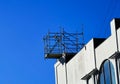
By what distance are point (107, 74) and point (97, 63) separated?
1530 millimetres

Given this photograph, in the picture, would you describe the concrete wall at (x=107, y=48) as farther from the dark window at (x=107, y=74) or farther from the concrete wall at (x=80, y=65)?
the concrete wall at (x=80, y=65)

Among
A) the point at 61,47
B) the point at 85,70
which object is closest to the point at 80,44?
the point at 61,47

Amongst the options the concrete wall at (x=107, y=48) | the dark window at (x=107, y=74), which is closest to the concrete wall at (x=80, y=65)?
the concrete wall at (x=107, y=48)

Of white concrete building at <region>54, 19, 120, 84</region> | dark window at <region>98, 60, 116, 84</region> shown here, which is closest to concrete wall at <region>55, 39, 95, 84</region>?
white concrete building at <region>54, 19, 120, 84</region>

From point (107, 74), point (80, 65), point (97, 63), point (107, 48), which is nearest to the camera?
point (107, 48)

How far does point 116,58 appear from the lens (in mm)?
35844

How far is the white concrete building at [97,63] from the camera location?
3584 centimetres

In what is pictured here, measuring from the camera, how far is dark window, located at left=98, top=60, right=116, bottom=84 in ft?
120

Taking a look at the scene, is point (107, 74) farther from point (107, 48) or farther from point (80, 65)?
point (80, 65)

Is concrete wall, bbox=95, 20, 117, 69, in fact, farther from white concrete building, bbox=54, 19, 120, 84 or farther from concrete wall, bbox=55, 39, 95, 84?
concrete wall, bbox=55, 39, 95, 84

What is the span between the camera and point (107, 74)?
123 ft

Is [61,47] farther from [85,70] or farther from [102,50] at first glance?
[102,50]

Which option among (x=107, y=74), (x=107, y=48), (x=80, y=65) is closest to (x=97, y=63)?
(x=107, y=74)

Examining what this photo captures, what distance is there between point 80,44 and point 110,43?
31.8 ft
